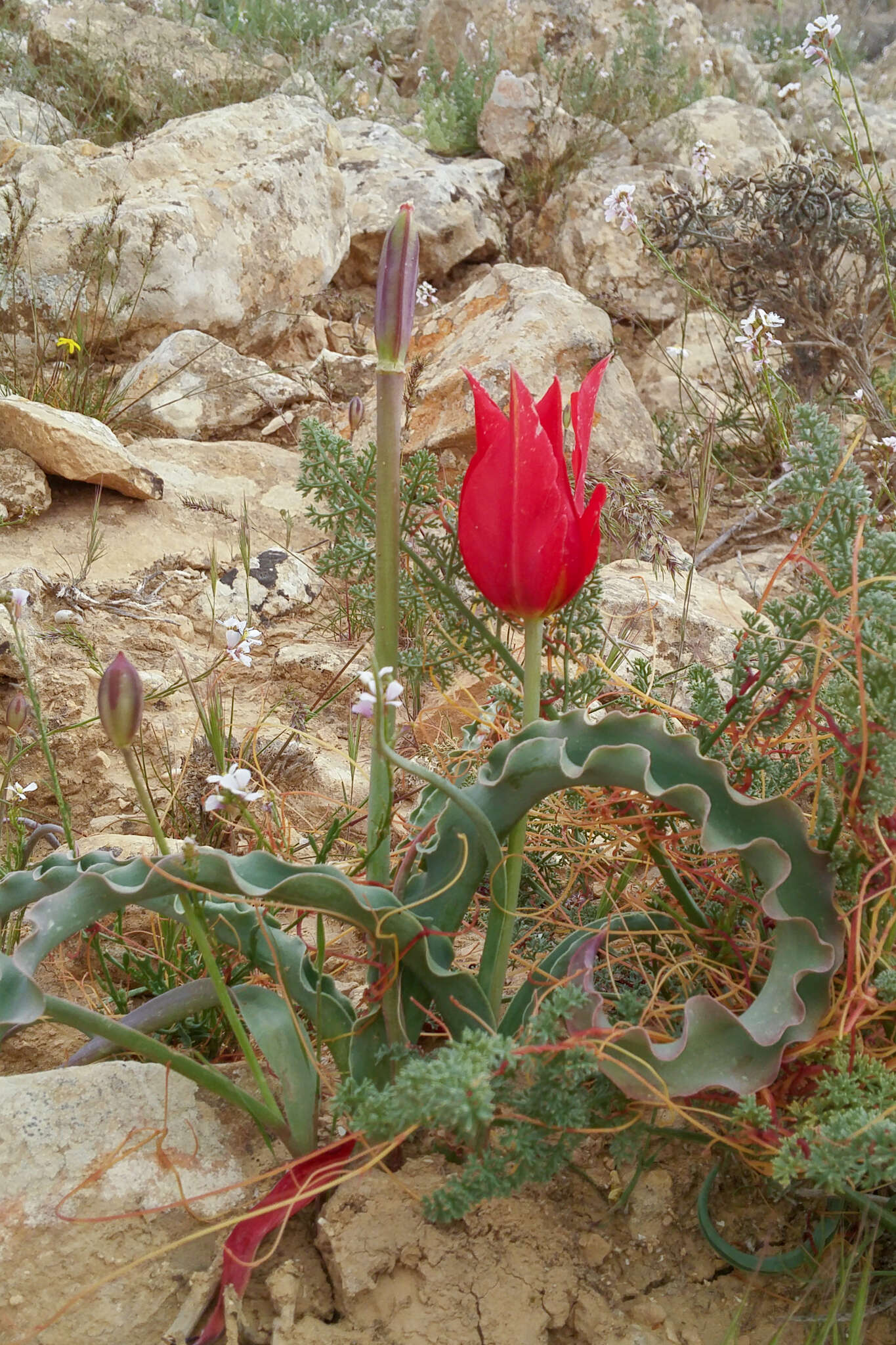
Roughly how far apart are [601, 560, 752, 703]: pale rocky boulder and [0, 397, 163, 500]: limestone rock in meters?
1.35

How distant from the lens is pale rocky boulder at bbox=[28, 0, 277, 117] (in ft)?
19.0

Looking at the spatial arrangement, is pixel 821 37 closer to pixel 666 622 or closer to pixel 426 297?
pixel 666 622

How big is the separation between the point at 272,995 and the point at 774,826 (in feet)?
1.91

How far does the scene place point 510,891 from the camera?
117 centimetres

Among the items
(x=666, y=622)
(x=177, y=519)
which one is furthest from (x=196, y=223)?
(x=666, y=622)

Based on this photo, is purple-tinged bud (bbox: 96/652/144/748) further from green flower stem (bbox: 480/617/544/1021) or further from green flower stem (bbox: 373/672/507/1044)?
green flower stem (bbox: 480/617/544/1021)

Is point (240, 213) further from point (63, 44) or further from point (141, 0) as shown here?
point (141, 0)

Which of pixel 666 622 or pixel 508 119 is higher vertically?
pixel 508 119

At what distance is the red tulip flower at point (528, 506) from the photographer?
107cm

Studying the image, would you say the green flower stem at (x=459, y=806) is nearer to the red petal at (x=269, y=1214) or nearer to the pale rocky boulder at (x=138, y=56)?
the red petal at (x=269, y=1214)

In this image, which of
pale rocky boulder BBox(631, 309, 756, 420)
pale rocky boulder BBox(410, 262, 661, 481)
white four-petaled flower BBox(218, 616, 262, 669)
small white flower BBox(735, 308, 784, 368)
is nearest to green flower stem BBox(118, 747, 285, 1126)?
white four-petaled flower BBox(218, 616, 262, 669)

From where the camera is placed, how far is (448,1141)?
1189 mm

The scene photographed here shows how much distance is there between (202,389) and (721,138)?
341 cm

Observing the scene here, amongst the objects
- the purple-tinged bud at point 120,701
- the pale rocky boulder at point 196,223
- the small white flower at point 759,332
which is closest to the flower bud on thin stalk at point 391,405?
the purple-tinged bud at point 120,701
